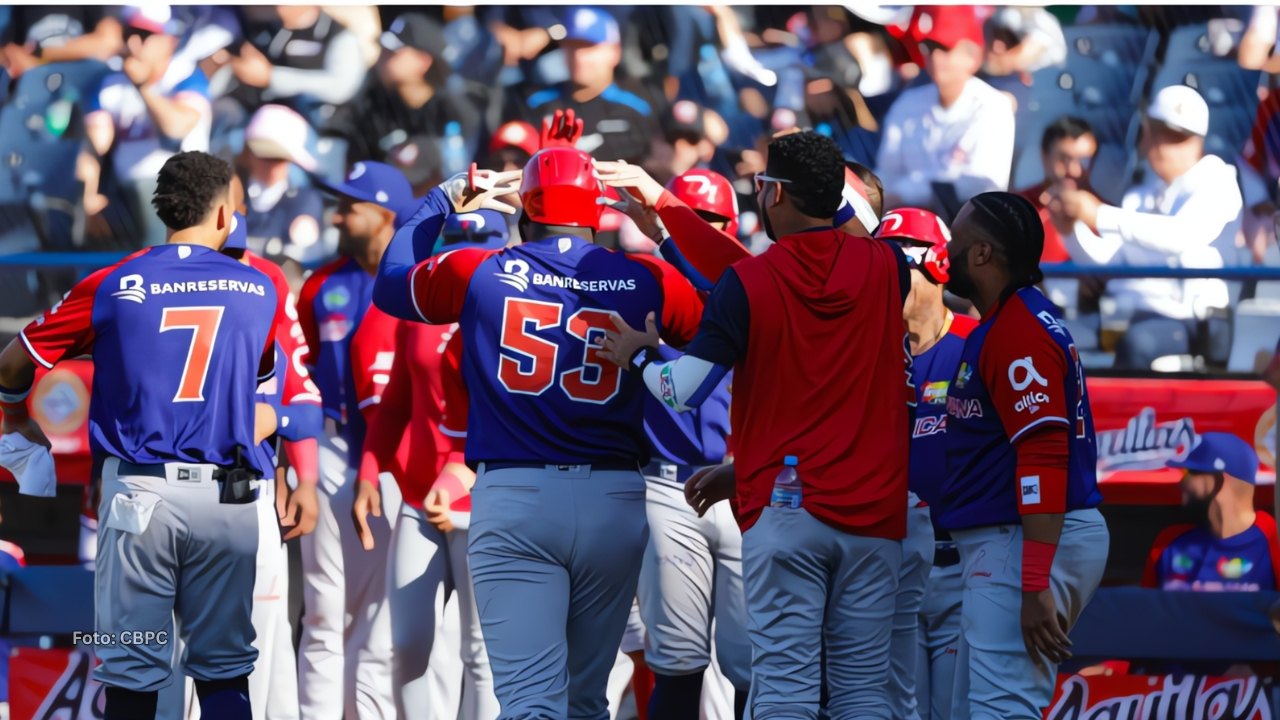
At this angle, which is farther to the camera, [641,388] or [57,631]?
[57,631]

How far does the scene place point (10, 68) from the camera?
6.71m

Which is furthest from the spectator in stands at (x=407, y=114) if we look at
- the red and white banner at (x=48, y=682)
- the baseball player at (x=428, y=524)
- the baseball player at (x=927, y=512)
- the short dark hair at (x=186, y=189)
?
the red and white banner at (x=48, y=682)

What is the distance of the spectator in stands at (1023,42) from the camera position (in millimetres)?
6824

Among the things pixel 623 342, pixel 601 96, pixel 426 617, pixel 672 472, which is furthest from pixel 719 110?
pixel 623 342

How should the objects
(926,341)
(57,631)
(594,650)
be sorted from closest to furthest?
(594,650), (926,341), (57,631)

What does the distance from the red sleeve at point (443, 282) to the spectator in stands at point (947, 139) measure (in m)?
2.90

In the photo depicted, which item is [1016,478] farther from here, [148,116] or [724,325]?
[148,116]

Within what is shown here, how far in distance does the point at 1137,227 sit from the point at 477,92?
298 centimetres

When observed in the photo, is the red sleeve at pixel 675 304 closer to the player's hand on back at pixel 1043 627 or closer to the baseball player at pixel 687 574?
the baseball player at pixel 687 574

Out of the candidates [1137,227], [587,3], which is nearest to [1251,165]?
[1137,227]

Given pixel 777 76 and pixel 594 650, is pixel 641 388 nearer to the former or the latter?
pixel 594 650

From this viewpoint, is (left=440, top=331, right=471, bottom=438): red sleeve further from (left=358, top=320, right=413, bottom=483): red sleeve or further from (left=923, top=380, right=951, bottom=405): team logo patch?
(left=923, top=380, right=951, bottom=405): team logo patch

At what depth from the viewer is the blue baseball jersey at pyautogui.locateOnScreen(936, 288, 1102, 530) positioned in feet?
12.6

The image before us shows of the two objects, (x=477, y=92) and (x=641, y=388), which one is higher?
(x=477, y=92)
